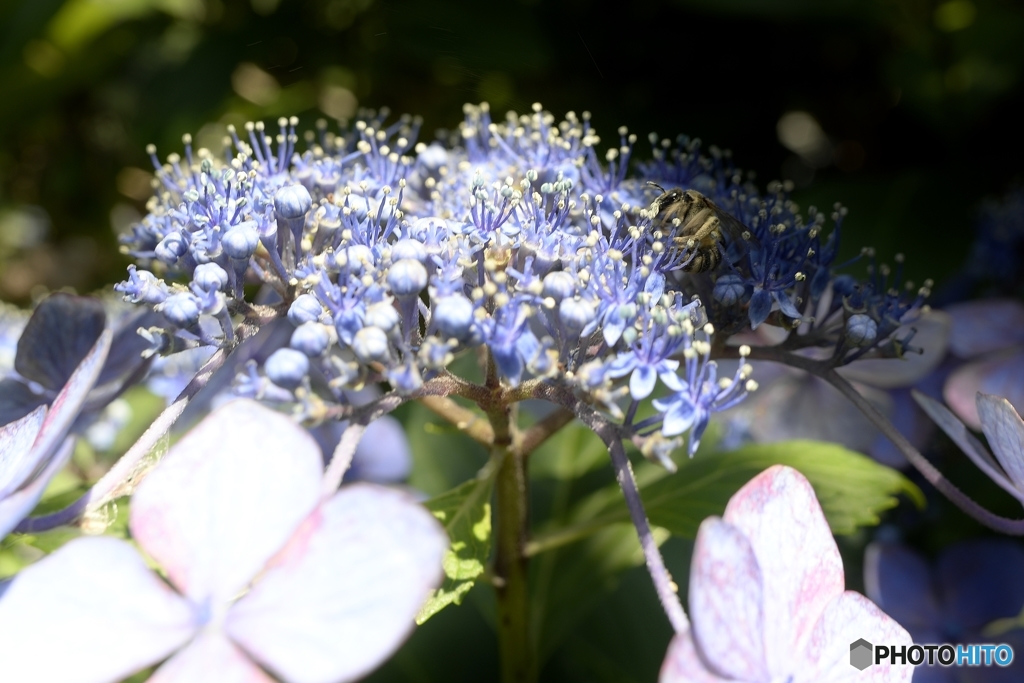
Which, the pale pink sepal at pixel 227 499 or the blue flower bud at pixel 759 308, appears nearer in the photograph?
the pale pink sepal at pixel 227 499

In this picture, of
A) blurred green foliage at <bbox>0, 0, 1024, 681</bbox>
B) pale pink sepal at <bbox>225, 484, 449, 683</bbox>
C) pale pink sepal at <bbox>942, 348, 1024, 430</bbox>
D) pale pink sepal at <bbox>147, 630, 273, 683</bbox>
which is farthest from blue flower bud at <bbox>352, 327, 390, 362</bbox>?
pale pink sepal at <bbox>942, 348, 1024, 430</bbox>

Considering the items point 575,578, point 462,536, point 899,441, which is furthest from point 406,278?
point 575,578

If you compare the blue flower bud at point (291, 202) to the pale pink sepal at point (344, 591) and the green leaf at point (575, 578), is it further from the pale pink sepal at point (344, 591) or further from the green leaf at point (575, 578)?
the green leaf at point (575, 578)

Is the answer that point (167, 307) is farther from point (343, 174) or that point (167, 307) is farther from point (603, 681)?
point (603, 681)

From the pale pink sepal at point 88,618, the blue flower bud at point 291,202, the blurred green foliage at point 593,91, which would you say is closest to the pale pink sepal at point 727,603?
the pale pink sepal at point 88,618

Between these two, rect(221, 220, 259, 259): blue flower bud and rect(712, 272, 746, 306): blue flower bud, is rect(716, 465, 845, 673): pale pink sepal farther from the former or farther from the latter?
rect(221, 220, 259, 259): blue flower bud

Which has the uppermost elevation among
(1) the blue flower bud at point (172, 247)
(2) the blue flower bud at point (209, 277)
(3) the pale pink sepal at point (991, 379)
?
(1) the blue flower bud at point (172, 247)

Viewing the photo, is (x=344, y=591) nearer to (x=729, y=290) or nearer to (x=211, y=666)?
(x=211, y=666)

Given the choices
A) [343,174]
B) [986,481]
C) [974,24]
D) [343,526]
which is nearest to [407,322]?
[343,526]
